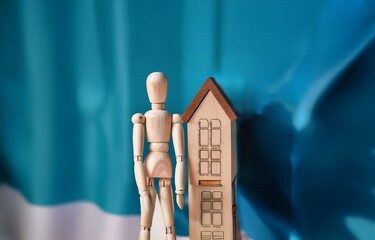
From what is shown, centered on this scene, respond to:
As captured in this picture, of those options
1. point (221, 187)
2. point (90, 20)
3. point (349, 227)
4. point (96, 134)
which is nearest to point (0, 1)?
point (90, 20)

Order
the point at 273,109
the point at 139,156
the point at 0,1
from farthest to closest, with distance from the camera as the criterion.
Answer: the point at 0,1
the point at 273,109
the point at 139,156

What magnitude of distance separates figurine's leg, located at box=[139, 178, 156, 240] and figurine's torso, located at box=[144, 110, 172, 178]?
43mm

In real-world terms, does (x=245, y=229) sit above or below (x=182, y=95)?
below

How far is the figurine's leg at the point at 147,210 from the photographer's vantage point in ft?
3.49

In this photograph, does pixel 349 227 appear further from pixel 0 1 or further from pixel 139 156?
pixel 0 1

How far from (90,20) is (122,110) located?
0.27 metres

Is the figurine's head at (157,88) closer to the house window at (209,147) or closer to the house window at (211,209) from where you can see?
the house window at (209,147)

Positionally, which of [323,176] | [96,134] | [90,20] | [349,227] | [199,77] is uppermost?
[90,20]

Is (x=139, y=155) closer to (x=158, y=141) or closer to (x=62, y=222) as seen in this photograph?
(x=158, y=141)

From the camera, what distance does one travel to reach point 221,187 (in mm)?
1060

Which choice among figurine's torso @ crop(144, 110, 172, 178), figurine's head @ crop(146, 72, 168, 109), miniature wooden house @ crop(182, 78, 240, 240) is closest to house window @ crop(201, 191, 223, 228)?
miniature wooden house @ crop(182, 78, 240, 240)

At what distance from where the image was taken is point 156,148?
1.07 meters

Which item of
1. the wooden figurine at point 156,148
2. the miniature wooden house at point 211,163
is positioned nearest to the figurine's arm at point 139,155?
the wooden figurine at point 156,148

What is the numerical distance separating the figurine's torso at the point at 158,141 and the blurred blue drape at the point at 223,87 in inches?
7.1
